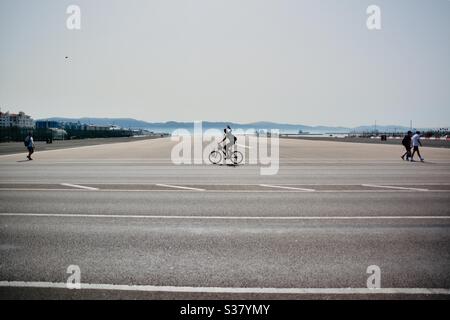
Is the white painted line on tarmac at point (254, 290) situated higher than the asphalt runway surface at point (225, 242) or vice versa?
the asphalt runway surface at point (225, 242)

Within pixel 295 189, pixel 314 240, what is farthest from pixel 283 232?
pixel 295 189

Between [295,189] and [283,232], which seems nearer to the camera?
[283,232]

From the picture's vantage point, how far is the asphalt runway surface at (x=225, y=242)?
439cm

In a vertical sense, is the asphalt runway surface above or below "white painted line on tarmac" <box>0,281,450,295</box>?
above

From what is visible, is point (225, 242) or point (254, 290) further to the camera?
point (225, 242)

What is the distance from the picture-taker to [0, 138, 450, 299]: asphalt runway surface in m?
4.39

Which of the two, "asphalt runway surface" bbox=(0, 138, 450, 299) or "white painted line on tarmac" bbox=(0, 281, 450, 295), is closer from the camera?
"white painted line on tarmac" bbox=(0, 281, 450, 295)

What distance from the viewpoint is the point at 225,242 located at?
610 centimetres

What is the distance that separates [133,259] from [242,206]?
167 inches

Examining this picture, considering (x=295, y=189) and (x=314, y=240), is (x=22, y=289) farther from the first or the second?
(x=295, y=189)

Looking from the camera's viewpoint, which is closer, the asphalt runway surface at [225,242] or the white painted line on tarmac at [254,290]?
the white painted line on tarmac at [254,290]

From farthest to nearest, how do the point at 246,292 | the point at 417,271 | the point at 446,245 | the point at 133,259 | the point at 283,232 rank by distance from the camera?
the point at 283,232, the point at 446,245, the point at 133,259, the point at 417,271, the point at 246,292

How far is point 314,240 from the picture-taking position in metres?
6.21
